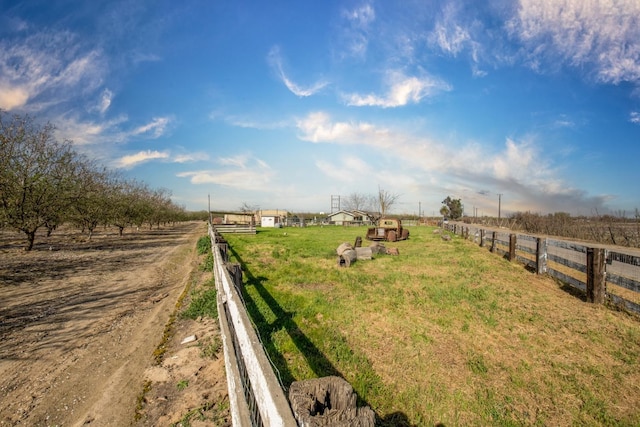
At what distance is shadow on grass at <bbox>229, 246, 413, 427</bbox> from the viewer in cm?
343

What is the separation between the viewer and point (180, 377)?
13.8ft

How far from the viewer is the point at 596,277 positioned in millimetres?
7137

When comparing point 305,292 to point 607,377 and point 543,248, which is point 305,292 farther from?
point 543,248

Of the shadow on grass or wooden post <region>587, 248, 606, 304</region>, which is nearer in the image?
the shadow on grass

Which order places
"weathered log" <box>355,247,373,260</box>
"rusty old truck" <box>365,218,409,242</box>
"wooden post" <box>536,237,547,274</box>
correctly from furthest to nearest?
"rusty old truck" <box>365,218,409,242</box>
"weathered log" <box>355,247,373,260</box>
"wooden post" <box>536,237,547,274</box>

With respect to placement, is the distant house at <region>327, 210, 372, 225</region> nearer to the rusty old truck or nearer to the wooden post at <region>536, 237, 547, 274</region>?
the rusty old truck

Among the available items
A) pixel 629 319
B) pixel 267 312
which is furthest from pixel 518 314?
pixel 267 312

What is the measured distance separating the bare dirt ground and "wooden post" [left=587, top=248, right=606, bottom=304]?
27.7 feet

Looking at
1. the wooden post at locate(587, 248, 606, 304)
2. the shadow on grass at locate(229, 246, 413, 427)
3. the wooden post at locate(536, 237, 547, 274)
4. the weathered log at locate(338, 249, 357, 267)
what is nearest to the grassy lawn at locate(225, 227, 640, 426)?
the shadow on grass at locate(229, 246, 413, 427)

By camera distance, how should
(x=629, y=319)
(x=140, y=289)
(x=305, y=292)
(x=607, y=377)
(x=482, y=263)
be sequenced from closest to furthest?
1. (x=607, y=377)
2. (x=629, y=319)
3. (x=305, y=292)
4. (x=140, y=289)
5. (x=482, y=263)

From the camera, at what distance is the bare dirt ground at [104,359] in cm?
356

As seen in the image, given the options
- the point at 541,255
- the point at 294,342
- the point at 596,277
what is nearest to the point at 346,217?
the point at 541,255

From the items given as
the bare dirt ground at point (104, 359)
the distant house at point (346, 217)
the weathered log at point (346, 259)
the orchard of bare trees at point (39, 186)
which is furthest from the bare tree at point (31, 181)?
the distant house at point (346, 217)

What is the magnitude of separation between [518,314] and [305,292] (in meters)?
5.03
